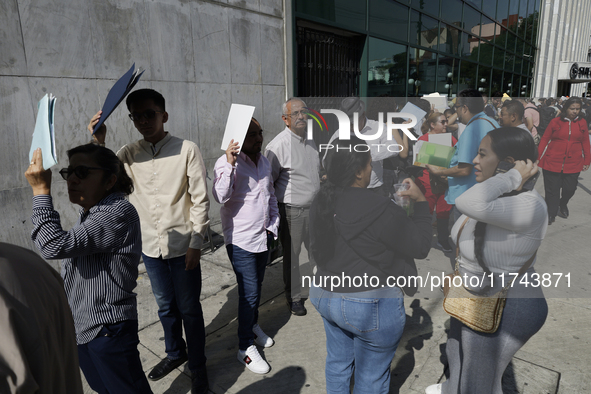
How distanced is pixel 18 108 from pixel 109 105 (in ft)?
8.17

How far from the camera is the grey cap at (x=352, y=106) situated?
2.06 meters

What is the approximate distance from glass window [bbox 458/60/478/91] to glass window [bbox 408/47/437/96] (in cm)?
208

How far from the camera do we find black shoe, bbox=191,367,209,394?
8.54 feet

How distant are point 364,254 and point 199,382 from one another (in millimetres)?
1566

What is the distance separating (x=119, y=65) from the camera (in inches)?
179

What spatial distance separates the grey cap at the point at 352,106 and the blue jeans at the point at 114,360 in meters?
1.58

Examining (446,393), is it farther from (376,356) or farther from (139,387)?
(139,387)

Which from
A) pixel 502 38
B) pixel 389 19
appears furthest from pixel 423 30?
pixel 502 38

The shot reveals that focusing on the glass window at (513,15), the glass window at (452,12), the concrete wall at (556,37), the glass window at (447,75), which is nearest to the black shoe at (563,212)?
the glass window at (447,75)

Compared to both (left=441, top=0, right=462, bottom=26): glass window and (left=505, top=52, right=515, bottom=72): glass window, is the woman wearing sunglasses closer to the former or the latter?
(left=441, top=0, right=462, bottom=26): glass window

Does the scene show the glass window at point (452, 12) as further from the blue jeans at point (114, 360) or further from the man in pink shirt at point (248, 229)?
the blue jeans at point (114, 360)

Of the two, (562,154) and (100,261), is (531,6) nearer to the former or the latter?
(562,154)

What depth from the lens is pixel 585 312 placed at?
358 centimetres

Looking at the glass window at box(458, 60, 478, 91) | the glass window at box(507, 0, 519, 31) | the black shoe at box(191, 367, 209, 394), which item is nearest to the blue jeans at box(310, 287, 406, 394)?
the black shoe at box(191, 367, 209, 394)
